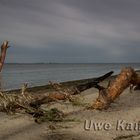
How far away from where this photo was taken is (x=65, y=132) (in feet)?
28.6

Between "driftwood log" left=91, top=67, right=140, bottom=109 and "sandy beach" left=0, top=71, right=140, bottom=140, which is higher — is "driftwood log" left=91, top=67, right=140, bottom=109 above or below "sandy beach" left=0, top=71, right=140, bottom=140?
above

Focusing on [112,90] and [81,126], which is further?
[112,90]

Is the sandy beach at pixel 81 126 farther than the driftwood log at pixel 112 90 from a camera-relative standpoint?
No

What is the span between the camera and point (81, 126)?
30.4 feet

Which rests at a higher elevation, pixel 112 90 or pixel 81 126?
pixel 112 90

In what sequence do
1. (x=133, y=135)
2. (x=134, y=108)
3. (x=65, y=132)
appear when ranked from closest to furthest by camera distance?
(x=133, y=135)
(x=65, y=132)
(x=134, y=108)

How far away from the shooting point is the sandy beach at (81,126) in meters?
8.35

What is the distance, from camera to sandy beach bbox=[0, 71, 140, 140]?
8352mm

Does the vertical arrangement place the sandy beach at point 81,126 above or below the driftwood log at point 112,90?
below

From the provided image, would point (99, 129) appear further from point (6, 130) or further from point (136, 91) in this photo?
point (136, 91)

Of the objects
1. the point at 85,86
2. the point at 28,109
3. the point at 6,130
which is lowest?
the point at 6,130

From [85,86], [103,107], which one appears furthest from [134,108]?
[85,86]

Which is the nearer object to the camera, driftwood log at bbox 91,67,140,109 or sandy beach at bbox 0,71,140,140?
sandy beach at bbox 0,71,140,140

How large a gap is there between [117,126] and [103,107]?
1.40 m
